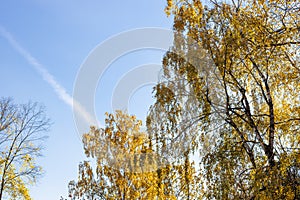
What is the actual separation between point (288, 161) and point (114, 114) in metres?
6.20

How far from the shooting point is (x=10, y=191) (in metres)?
12.3

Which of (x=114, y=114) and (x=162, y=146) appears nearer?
(x=162, y=146)

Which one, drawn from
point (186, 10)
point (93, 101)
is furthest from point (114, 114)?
point (186, 10)

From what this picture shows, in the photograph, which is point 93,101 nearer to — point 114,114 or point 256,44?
point 114,114

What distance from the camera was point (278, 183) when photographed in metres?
3.11

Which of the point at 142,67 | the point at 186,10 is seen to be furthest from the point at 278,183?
the point at 142,67

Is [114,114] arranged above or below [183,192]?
above

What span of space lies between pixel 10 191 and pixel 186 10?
34.6 ft

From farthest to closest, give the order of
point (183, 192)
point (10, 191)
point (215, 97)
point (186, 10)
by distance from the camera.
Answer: point (10, 191), point (183, 192), point (186, 10), point (215, 97)

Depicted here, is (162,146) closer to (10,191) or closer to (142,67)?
(142,67)

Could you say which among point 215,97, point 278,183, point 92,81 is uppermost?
point 92,81

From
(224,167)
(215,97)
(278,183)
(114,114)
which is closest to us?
(278,183)

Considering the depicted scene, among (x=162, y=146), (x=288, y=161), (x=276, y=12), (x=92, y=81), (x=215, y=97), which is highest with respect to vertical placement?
(x=92, y=81)

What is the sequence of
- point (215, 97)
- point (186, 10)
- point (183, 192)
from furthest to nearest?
point (183, 192) < point (186, 10) < point (215, 97)
